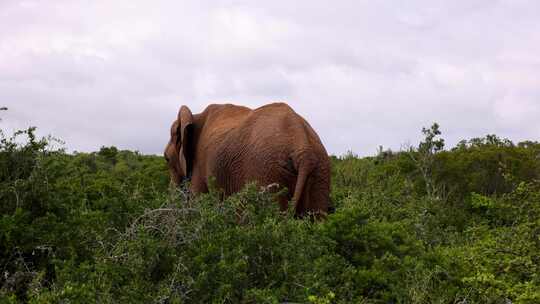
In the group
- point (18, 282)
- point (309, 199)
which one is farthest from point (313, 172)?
point (18, 282)

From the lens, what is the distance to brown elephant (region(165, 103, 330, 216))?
9250 millimetres

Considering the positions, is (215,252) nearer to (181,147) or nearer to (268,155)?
(268,155)

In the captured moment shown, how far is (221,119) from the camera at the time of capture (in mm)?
11680

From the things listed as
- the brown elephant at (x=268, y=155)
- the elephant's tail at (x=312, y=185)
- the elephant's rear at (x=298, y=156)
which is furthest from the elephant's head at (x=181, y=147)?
the elephant's tail at (x=312, y=185)

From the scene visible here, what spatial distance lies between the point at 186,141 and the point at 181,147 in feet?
0.41

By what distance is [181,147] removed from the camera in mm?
12070

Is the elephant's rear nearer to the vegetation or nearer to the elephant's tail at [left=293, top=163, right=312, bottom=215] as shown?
the elephant's tail at [left=293, top=163, right=312, bottom=215]

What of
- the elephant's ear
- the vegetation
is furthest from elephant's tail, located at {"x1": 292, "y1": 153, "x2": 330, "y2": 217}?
the elephant's ear

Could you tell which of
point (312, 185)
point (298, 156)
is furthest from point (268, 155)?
point (312, 185)

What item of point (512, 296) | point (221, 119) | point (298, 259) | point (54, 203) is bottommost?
point (512, 296)

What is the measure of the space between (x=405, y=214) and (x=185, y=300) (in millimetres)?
7993

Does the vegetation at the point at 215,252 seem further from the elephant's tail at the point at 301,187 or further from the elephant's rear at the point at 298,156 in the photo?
the elephant's rear at the point at 298,156

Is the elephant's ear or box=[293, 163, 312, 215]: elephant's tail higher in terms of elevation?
the elephant's ear

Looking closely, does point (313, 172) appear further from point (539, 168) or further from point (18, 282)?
point (539, 168)
